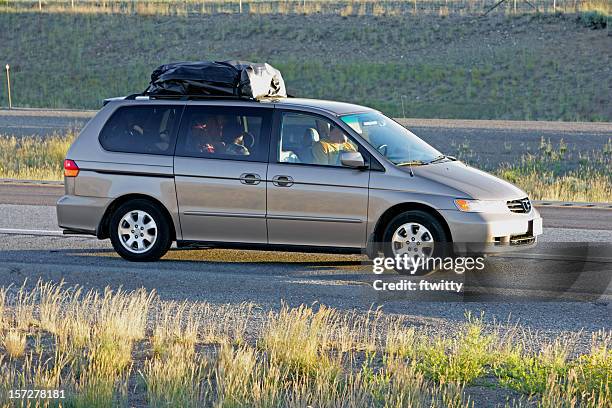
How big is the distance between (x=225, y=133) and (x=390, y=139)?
1.62m

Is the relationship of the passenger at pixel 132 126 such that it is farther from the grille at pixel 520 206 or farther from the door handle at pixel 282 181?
the grille at pixel 520 206

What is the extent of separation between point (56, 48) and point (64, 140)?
99.1 feet

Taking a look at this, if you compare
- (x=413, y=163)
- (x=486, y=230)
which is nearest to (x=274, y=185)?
(x=413, y=163)

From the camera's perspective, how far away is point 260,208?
1111 cm

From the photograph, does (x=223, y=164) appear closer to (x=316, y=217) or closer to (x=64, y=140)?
(x=316, y=217)

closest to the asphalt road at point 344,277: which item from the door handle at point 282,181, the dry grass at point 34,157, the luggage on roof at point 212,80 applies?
the door handle at point 282,181

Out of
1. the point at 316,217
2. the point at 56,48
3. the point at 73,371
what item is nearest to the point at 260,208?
the point at 316,217

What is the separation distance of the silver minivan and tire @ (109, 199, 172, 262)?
10mm

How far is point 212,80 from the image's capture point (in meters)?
11.6

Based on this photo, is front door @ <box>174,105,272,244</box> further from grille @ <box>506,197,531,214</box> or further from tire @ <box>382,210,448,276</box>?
grille @ <box>506,197,531,214</box>

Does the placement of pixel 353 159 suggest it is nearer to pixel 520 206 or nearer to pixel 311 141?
pixel 311 141

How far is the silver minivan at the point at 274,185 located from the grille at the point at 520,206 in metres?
0.01

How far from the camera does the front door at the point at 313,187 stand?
1085 centimetres

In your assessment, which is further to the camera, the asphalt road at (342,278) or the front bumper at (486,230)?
the front bumper at (486,230)
